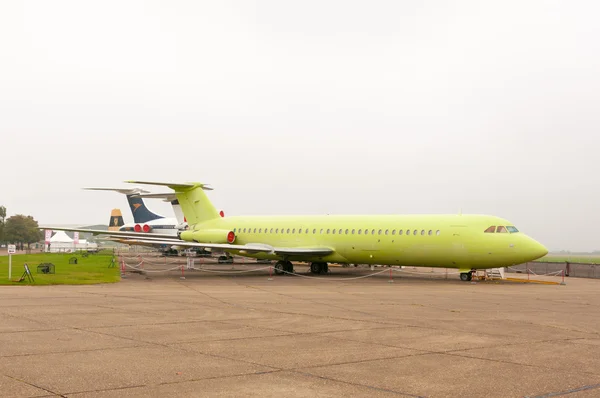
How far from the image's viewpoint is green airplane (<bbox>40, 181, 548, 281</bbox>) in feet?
91.2

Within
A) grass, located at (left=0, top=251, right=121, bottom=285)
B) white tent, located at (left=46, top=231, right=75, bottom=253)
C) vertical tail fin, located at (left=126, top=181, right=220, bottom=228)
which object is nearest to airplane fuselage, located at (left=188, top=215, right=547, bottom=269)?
vertical tail fin, located at (left=126, top=181, right=220, bottom=228)

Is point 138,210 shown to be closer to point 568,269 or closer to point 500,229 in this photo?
point 568,269

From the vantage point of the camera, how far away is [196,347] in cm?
988

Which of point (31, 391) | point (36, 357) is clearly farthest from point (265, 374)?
point (36, 357)

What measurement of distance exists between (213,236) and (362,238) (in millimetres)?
9737

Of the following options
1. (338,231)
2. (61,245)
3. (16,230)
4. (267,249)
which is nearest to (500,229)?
(338,231)

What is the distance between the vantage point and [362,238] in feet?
104

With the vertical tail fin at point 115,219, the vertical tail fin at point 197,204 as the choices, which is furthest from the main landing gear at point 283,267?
the vertical tail fin at point 115,219

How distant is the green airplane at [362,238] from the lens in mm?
27812

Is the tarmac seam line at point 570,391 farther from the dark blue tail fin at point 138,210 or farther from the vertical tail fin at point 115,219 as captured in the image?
the vertical tail fin at point 115,219

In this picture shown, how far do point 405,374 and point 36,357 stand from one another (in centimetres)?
502

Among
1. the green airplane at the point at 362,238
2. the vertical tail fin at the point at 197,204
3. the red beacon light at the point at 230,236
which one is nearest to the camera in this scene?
the green airplane at the point at 362,238

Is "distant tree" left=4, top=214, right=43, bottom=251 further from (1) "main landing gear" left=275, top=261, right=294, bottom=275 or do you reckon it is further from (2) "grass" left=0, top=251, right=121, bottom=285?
(1) "main landing gear" left=275, top=261, right=294, bottom=275

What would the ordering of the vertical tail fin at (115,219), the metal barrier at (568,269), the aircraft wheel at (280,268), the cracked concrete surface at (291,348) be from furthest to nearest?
the vertical tail fin at (115,219), the metal barrier at (568,269), the aircraft wheel at (280,268), the cracked concrete surface at (291,348)
